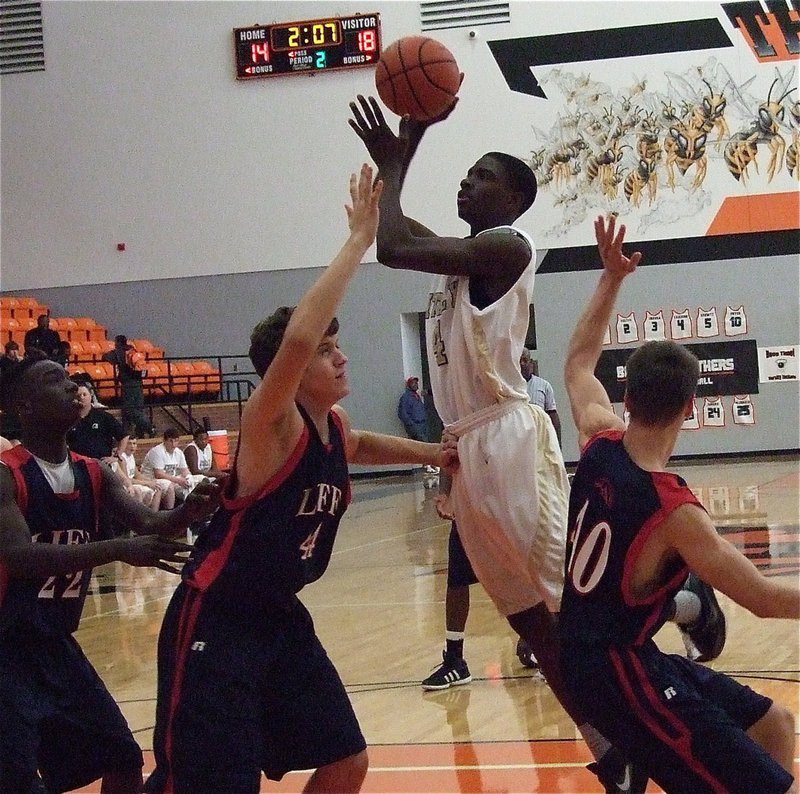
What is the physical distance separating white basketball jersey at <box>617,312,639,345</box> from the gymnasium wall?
36cm

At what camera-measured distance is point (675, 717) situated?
263 centimetres

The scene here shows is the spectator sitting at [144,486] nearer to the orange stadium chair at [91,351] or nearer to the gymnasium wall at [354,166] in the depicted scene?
the orange stadium chair at [91,351]

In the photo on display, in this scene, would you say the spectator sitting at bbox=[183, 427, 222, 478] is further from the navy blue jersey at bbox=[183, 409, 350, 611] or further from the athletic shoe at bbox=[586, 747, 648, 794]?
the navy blue jersey at bbox=[183, 409, 350, 611]

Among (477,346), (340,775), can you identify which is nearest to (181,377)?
(477,346)

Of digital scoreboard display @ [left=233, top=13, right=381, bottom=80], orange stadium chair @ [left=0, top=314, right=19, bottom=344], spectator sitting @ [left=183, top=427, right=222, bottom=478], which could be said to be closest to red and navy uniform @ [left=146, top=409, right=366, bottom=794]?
spectator sitting @ [left=183, top=427, right=222, bottom=478]

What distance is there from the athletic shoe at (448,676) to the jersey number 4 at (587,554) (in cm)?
277

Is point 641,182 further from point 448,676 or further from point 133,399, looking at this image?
point 448,676

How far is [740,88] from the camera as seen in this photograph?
19266mm

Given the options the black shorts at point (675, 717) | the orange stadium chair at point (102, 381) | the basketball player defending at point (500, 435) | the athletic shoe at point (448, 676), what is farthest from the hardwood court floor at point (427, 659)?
the orange stadium chair at point (102, 381)

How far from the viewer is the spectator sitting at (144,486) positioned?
1248 cm

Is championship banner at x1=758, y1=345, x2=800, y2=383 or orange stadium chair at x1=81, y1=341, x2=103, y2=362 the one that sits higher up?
orange stadium chair at x1=81, y1=341, x2=103, y2=362

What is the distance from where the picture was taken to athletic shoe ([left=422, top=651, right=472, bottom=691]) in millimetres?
5492

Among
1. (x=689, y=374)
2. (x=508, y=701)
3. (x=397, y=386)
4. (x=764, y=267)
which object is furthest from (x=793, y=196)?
(x=689, y=374)

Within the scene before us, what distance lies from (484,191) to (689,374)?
1410 mm
